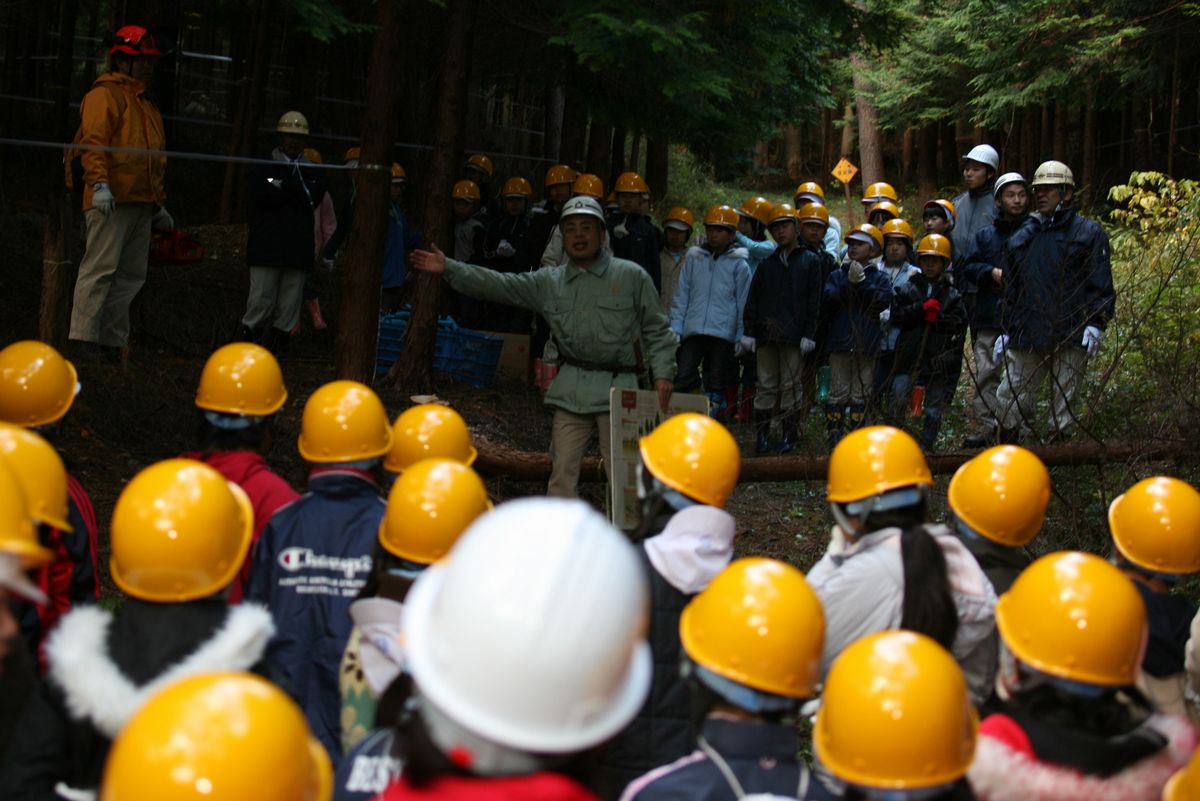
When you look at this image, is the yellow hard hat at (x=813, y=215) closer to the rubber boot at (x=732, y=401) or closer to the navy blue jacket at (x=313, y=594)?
the rubber boot at (x=732, y=401)

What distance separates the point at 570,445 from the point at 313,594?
12.9 feet

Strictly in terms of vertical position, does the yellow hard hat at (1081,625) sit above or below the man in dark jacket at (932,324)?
below

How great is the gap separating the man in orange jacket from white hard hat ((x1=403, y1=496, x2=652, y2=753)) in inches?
274

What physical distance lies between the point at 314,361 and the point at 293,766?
915 cm

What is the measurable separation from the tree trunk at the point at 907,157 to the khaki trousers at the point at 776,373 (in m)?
22.0

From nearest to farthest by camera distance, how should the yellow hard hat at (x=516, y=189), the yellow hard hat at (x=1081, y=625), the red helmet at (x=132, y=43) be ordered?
the yellow hard hat at (x=1081, y=625) → the red helmet at (x=132, y=43) → the yellow hard hat at (x=516, y=189)

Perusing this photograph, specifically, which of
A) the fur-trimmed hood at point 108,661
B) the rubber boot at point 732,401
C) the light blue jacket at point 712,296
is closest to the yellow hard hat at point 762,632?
the fur-trimmed hood at point 108,661

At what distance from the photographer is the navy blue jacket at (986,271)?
1008 centimetres


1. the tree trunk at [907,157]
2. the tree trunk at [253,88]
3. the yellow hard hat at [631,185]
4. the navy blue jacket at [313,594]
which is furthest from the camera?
the tree trunk at [907,157]

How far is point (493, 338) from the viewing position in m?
10.7

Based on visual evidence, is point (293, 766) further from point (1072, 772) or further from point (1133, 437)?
point (1133, 437)

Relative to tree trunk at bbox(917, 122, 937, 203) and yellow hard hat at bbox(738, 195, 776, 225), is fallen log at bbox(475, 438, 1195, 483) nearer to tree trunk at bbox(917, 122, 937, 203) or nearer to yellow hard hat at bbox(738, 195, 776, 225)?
yellow hard hat at bbox(738, 195, 776, 225)

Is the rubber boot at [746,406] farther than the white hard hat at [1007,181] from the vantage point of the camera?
Yes

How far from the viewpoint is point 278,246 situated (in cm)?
1024
